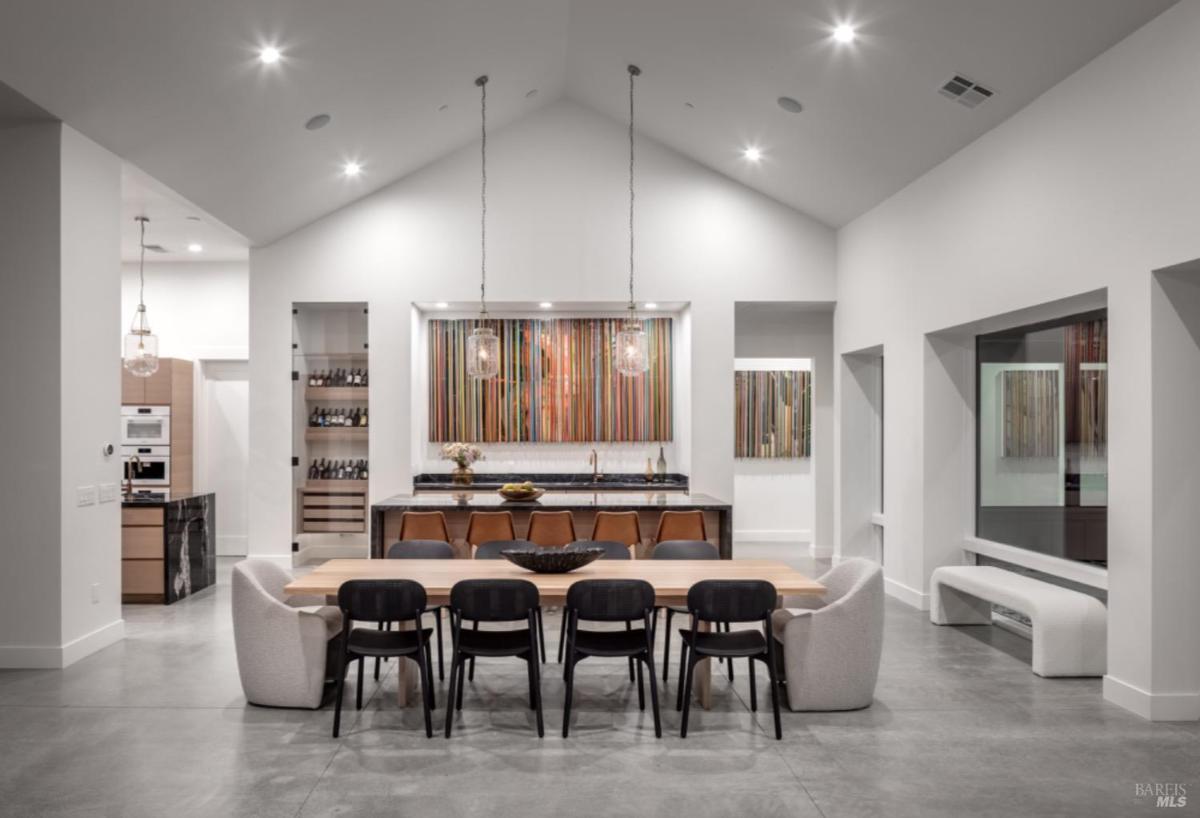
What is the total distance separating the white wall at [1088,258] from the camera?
12.9 feet

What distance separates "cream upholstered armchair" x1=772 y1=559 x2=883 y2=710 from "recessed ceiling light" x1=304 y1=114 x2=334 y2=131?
5.06m

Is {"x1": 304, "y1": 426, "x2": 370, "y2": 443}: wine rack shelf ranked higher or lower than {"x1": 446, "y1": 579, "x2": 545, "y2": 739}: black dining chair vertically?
higher

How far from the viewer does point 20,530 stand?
16.4 ft

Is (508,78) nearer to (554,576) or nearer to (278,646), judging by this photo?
(554,576)

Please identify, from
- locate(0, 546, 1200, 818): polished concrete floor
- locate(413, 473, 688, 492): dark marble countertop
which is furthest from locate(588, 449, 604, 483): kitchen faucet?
locate(0, 546, 1200, 818): polished concrete floor

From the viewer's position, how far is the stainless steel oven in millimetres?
8570

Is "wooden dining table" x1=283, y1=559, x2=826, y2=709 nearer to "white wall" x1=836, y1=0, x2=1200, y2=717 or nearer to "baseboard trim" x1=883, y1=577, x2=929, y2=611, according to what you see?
"white wall" x1=836, y1=0, x2=1200, y2=717

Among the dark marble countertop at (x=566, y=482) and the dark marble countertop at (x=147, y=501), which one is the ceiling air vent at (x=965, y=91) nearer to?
the dark marble countertop at (x=566, y=482)

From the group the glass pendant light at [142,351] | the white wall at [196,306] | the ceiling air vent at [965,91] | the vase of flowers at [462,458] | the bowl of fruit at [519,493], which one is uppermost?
the ceiling air vent at [965,91]

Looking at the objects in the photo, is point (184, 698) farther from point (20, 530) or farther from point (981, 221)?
point (981, 221)

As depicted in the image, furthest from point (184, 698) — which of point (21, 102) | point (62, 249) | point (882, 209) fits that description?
point (882, 209)

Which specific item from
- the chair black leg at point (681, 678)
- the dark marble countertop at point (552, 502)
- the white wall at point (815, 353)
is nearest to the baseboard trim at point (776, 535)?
the white wall at point (815, 353)

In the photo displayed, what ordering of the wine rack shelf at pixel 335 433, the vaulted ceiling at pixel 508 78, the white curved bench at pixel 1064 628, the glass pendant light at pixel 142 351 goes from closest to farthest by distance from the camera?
the vaulted ceiling at pixel 508 78, the white curved bench at pixel 1064 628, the glass pendant light at pixel 142 351, the wine rack shelf at pixel 335 433

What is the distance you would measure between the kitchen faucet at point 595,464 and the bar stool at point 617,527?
1926mm
